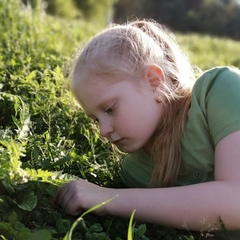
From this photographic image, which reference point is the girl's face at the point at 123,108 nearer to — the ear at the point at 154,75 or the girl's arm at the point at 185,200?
the ear at the point at 154,75

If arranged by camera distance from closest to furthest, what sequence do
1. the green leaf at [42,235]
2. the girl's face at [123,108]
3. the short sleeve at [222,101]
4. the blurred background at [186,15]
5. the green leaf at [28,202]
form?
the green leaf at [42,235] → the green leaf at [28,202] → the short sleeve at [222,101] → the girl's face at [123,108] → the blurred background at [186,15]

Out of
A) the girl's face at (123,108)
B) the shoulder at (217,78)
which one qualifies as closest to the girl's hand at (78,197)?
the girl's face at (123,108)

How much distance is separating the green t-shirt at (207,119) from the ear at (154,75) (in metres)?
0.15

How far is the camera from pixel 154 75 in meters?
2.58

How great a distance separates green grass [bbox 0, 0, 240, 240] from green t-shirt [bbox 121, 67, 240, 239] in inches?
11.0

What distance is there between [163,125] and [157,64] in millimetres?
260

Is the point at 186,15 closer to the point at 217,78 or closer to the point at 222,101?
the point at 217,78

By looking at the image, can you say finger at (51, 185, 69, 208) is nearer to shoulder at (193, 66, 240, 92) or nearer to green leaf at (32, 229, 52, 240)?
green leaf at (32, 229, 52, 240)

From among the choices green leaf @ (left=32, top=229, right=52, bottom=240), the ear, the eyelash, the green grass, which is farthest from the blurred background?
green leaf @ (left=32, top=229, right=52, bottom=240)

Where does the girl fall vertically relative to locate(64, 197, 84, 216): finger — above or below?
above

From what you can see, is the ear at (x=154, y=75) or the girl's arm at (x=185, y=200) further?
the ear at (x=154, y=75)

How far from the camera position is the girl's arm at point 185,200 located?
2.25 metres

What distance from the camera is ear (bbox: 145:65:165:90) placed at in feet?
8.41

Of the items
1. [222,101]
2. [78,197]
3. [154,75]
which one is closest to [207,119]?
[222,101]
